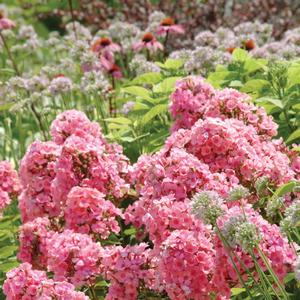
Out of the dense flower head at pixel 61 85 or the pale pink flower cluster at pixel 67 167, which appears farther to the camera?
the dense flower head at pixel 61 85

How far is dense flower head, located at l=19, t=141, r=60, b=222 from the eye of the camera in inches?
134

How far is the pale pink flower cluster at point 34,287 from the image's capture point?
Result: 2504 mm

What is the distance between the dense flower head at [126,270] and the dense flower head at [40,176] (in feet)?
2.50

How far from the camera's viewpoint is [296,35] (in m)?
5.65

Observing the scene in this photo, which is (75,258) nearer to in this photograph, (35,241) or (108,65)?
(35,241)

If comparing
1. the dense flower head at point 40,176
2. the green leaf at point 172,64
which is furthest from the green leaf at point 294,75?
the dense flower head at point 40,176

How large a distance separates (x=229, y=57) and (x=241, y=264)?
2.91m

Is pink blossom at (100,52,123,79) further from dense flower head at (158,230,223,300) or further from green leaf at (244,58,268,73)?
dense flower head at (158,230,223,300)

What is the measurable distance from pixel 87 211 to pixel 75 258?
0.31 meters

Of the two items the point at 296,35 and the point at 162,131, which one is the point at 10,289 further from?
the point at 296,35

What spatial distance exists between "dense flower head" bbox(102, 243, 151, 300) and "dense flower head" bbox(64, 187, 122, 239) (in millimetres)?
317

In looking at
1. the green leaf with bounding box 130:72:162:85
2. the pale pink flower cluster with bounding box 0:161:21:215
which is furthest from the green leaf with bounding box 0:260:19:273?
the green leaf with bounding box 130:72:162:85

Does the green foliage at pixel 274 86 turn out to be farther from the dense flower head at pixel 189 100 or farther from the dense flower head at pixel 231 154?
the dense flower head at pixel 231 154

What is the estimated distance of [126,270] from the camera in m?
2.68
